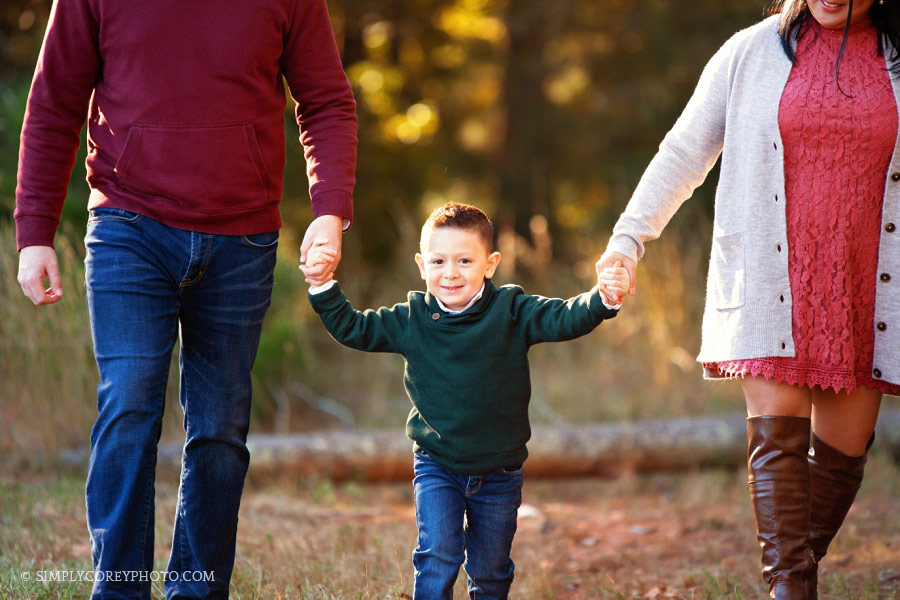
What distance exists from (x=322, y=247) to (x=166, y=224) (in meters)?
0.43

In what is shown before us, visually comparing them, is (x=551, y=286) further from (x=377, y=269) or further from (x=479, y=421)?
(x=479, y=421)

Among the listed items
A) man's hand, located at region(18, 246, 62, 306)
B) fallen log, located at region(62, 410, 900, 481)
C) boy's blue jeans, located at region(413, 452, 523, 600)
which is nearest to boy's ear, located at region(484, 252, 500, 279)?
boy's blue jeans, located at region(413, 452, 523, 600)

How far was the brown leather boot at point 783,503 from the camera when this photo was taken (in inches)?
108

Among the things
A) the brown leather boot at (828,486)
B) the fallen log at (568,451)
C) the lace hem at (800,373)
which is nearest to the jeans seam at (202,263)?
the lace hem at (800,373)

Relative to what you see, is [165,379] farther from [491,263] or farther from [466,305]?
[491,263]

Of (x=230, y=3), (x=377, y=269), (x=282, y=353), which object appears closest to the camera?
(x=230, y=3)

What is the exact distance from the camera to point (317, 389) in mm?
7254

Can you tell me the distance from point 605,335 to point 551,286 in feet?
3.79

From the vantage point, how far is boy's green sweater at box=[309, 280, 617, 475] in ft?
8.87

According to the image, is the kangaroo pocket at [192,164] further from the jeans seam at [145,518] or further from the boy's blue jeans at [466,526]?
the boy's blue jeans at [466,526]

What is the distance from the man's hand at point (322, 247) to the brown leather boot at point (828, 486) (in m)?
1.66

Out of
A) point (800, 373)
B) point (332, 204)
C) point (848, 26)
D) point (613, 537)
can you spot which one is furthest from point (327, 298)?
point (613, 537)

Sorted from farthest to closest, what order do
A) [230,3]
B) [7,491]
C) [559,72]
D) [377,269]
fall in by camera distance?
[559,72] → [377,269] → [7,491] → [230,3]

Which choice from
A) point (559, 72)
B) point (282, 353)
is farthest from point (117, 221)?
point (559, 72)
